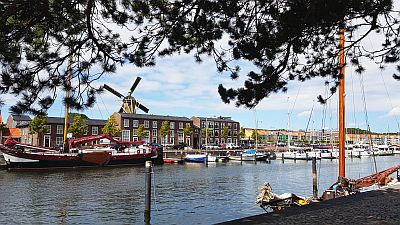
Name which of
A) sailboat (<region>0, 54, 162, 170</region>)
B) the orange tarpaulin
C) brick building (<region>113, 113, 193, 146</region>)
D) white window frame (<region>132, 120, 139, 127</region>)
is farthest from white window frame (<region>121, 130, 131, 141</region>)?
the orange tarpaulin

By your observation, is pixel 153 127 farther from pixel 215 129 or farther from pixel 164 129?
pixel 215 129

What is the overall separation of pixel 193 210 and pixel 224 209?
1.42 meters

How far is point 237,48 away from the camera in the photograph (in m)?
6.82

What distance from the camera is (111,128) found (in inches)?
2562

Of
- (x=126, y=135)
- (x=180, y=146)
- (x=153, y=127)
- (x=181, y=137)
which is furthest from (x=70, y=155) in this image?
(x=181, y=137)

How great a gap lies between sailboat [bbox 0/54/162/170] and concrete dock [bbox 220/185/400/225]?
32603 mm

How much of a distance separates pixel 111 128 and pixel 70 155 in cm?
2361

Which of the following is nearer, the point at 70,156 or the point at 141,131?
the point at 70,156

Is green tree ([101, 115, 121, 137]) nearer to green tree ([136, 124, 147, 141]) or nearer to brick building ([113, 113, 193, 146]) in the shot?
brick building ([113, 113, 193, 146])

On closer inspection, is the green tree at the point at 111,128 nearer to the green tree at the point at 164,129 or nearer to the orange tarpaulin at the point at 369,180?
the green tree at the point at 164,129

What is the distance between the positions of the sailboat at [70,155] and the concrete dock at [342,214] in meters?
32.6

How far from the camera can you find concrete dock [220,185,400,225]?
23.2 feet

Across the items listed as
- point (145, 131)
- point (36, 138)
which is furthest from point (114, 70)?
point (145, 131)

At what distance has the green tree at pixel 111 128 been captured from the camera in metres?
64.6
